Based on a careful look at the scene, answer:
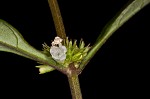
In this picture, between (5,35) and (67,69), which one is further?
(67,69)

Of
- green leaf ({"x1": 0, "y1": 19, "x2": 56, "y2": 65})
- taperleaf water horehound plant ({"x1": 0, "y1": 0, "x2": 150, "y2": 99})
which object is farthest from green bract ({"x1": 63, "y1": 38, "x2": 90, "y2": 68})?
green leaf ({"x1": 0, "y1": 19, "x2": 56, "y2": 65})

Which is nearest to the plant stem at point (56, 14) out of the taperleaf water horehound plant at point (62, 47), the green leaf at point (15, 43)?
the taperleaf water horehound plant at point (62, 47)

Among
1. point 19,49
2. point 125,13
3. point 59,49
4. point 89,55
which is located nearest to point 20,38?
point 19,49

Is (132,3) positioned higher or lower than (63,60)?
higher

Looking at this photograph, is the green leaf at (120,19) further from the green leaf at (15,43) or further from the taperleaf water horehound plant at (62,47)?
the green leaf at (15,43)

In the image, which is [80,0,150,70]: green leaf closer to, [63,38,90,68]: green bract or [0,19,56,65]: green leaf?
[63,38,90,68]: green bract

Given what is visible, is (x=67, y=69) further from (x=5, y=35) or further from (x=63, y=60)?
(x=5, y=35)
